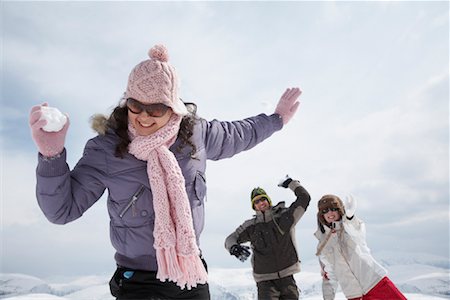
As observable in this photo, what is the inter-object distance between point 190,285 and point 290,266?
1.94 m

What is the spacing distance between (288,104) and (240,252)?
1.51 metres

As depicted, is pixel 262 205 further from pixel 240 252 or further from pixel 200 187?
pixel 200 187

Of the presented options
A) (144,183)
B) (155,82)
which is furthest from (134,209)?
(155,82)

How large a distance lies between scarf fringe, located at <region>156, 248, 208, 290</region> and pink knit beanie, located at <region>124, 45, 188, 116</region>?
2.54 feet

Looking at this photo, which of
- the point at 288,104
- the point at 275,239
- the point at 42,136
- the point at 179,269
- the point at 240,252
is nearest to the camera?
the point at 42,136

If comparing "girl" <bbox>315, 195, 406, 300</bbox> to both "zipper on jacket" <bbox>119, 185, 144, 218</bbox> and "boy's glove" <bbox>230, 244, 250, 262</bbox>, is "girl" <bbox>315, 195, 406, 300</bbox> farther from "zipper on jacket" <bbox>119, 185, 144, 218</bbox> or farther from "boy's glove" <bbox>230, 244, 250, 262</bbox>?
"zipper on jacket" <bbox>119, 185, 144, 218</bbox>

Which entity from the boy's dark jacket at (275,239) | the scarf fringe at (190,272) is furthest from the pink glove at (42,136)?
the boy's dark jacket at (275,239)

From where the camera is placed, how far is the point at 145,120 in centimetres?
213

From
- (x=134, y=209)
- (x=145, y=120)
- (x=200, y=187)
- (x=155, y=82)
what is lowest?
(x=134, y=209)

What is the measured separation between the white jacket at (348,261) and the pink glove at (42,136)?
8.74 ft

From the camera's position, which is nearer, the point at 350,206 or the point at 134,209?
the point at 134,209

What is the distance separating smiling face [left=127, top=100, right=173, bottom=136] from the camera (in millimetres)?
2131

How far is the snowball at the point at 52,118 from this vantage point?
1867 mm

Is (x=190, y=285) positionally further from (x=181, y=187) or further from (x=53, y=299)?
(x=53, y=299)
